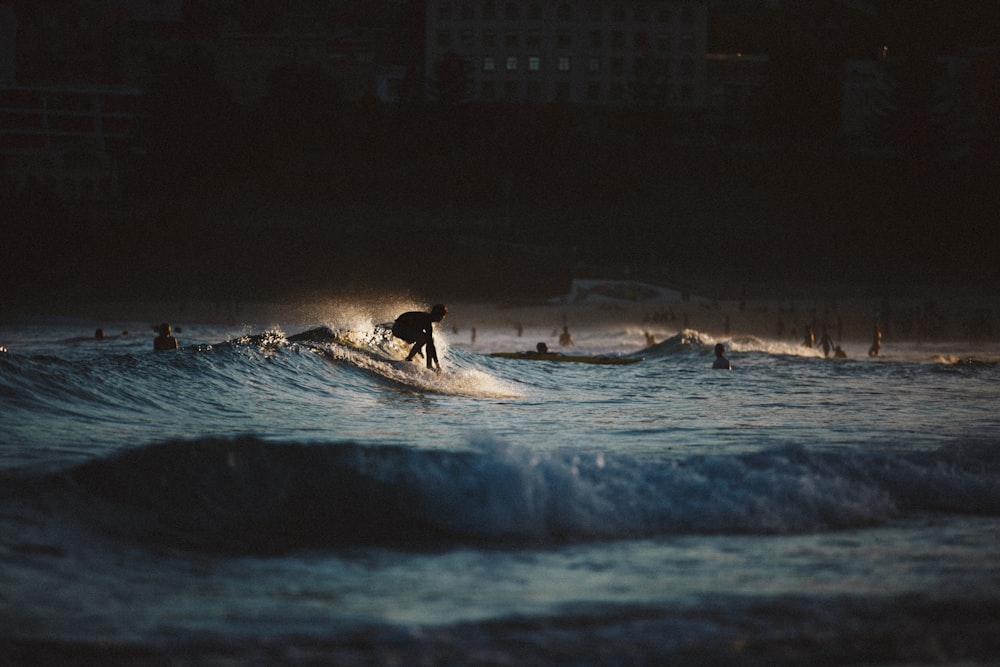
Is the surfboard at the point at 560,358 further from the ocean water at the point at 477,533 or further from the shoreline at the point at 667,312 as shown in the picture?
Answer: the shoreline at the point at 667,312

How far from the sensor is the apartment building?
356 feet

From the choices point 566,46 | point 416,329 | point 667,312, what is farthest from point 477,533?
point 566,46

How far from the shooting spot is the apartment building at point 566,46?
10850cm

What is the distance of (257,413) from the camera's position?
14.1m

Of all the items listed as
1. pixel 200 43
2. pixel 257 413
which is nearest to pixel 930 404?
pixel 257 413

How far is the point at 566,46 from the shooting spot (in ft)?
359

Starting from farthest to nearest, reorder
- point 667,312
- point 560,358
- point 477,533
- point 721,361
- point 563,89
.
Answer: point 563,89 < point 667,312 < point 560,358 < point 721,361 < point 477,533

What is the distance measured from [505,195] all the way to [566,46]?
27.9m

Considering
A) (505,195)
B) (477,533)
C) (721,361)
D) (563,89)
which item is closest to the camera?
(477,533)

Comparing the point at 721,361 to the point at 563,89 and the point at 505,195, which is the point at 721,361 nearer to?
the point at 505,195

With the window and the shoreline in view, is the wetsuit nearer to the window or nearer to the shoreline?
the shoreline

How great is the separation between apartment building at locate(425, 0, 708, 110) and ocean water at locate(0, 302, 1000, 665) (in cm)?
9620

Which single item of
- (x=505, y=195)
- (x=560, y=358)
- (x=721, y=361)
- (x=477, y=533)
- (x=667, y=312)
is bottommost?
(x=667, y=312)

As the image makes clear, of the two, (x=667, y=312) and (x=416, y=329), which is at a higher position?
(x=416, y=329)
